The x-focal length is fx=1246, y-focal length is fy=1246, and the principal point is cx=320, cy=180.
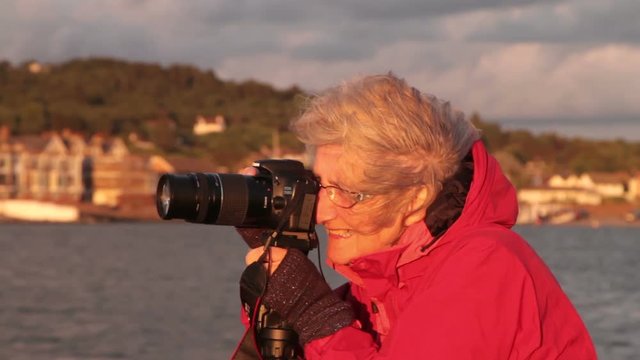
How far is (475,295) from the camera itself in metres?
1.30

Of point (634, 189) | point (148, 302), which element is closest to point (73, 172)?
point (634, 189)

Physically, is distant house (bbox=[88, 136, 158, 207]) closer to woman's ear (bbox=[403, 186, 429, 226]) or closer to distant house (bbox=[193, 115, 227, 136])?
distant house (bbox=[193, 115, 227, 136])

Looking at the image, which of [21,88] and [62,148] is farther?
[21,88]

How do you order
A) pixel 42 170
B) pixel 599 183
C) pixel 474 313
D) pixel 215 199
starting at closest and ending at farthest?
1. pixel 474 313
2. pixel 215 199
3. pixel 42 170
4. pixel 599 183

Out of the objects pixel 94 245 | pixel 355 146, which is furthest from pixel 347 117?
pixel 94 245

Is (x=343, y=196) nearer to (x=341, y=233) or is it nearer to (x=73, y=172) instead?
(x=341, y=233)

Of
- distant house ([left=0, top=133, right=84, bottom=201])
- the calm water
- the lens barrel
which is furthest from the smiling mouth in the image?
distant house ([left=0, top=133, right=84, bottom=201])

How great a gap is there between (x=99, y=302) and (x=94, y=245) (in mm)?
31224

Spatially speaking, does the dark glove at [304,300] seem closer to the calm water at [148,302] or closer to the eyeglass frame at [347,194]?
the eyeglass frame at [347,194]

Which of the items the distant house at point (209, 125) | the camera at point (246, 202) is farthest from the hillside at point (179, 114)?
the camera at point (246, 202)

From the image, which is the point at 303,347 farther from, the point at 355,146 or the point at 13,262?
the point at 13,262

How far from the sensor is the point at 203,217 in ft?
5.24

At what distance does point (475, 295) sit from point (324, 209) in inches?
11.0

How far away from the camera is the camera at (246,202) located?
1.56m
